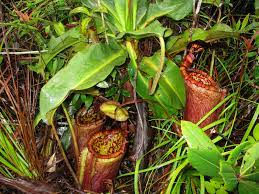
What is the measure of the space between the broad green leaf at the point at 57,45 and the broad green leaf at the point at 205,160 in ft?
2.11

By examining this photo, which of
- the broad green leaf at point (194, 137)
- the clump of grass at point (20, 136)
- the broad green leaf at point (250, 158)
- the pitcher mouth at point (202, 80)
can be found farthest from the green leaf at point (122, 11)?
the broad green leaf at point (250, 158)

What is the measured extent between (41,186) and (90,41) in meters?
0.54

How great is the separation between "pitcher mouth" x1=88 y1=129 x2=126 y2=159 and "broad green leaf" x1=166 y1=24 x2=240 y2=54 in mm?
375

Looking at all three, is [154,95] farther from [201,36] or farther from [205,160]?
[205,160]

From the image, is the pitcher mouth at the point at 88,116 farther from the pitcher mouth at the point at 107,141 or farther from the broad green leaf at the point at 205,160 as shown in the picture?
the broad green leaf at the point at 205,160

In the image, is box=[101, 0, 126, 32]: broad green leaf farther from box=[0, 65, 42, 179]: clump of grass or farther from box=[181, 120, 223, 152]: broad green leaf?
box=[181, 120, 223, 152]: broad green leaf

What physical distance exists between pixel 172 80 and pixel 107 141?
1.02 ft

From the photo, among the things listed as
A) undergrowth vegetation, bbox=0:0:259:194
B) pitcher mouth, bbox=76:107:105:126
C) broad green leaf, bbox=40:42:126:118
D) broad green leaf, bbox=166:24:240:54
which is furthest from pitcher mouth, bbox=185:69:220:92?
pitcher mouth, bbox=76:107:105:126

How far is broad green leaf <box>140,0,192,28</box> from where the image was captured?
1226mm

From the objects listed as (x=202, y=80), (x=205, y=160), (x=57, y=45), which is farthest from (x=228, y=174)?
(x=57, y=45)

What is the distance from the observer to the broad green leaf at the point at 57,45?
1.18 metres

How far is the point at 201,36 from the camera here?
1.23 m

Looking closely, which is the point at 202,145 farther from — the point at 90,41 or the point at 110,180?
the point at 90,41

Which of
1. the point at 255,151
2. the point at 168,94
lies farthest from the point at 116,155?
the point at 255,151
